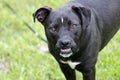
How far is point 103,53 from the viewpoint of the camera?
5539 millimetres

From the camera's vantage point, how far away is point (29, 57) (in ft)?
18.8

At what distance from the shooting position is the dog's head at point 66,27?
3.87 m

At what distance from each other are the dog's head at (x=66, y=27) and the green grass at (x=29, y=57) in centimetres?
121

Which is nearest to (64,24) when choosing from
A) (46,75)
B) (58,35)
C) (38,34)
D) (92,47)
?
(58,35)

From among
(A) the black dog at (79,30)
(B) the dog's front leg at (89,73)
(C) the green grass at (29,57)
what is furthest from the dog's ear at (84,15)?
(C) the green grass at (29,57)

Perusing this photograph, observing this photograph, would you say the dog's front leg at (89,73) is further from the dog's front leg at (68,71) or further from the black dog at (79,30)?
the dog's front leg at (68,71)

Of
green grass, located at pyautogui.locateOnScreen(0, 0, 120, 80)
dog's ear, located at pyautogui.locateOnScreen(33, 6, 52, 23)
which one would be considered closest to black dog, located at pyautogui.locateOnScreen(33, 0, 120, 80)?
dog's ear, located at pyautogui.locateOnScreen(33, 6, 52, 23)

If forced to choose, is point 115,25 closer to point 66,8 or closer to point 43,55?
point 66,8

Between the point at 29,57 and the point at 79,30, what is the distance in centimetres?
189

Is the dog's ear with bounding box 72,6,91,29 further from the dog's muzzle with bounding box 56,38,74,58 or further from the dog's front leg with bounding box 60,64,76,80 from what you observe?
the dog's front leg with bounding box 60,64,76,80

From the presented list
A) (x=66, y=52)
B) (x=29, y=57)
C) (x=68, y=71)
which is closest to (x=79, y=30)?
(x=66, y=52)

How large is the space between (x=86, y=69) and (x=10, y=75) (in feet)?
4.75

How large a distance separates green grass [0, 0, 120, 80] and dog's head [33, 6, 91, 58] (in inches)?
47.7

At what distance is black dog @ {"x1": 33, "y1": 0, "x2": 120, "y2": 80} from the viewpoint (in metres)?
3.92
